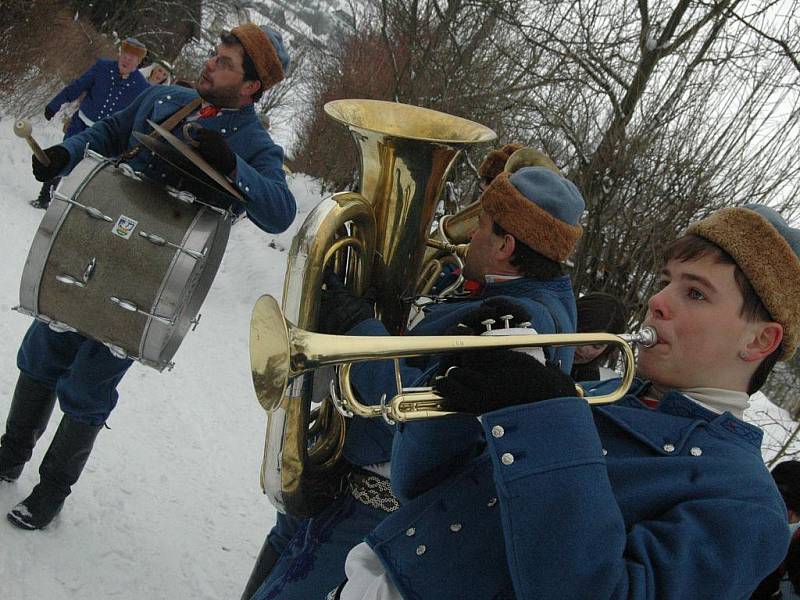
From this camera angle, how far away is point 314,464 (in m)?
1.84

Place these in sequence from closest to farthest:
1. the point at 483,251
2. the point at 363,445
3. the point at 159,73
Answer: the point at 363,445 → the point at 483,251 → the point at 159,73

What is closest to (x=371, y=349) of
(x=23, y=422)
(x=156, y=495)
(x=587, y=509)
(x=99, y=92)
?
(x=587, y=509)

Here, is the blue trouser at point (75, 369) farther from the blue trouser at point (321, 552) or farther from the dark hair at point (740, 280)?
the dark hair at point (740, 280)

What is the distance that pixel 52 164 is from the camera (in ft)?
9.03

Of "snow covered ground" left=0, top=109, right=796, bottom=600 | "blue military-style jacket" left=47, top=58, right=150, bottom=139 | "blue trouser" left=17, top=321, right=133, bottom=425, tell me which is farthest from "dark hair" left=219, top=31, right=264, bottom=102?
"blue military-style jacket" left=47, top=58, right=150, bottom=139

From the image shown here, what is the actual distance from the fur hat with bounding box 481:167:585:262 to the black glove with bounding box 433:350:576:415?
89 cm

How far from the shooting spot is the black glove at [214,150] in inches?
94.7

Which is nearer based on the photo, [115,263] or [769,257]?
[769,257]

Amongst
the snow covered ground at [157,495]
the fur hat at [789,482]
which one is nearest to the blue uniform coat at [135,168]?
the snow covered ground at [157,495]

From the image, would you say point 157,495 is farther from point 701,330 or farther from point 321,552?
A: point 701,330

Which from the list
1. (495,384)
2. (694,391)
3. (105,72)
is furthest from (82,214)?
Result: (105,72)

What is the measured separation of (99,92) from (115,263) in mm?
5288

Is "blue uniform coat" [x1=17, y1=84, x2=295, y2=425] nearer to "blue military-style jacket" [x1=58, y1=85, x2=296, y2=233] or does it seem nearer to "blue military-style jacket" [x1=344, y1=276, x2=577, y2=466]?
"blue military-style jacket" [x1=58, y1=85, x2=296, y2=233]

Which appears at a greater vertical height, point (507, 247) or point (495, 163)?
point (507, 247)
